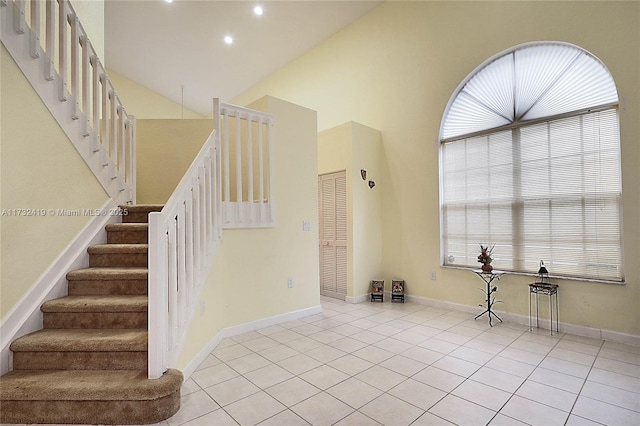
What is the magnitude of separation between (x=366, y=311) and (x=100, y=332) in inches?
123

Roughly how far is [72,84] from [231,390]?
3123 millimetres

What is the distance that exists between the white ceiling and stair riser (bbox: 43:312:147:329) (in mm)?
5244

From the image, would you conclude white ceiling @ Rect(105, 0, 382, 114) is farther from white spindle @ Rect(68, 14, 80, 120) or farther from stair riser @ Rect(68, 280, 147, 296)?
stair riser @ Rect(68, 280, 147, 296)

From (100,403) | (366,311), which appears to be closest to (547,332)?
(366,311)

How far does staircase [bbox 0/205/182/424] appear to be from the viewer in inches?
77.0

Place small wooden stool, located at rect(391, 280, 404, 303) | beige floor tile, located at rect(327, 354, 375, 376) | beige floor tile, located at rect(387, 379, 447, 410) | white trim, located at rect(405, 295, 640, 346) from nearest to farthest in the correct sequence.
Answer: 1. beige floor tile, located at rect(387, 379, 447, 410)
2. beige floor tile, located at rect(327, 354, 375, 376)
3. white trim, located at rect(405, 295, 640, 346)
4. small wooden stool, located at rect(391, 280, 404, 303)

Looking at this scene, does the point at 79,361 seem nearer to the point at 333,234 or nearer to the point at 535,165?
the point at 333,234

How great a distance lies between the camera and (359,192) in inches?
199

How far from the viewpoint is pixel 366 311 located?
447 centimetres

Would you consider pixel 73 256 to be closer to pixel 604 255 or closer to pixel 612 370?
pixel 612 370

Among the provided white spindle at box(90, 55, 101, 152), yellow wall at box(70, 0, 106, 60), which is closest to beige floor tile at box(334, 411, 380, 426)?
white spindle at box(90, 55, 101, 152)

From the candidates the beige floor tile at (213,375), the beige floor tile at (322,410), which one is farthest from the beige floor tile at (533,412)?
the beige floor tile at (213,375)

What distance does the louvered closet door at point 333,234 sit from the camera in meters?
5.12

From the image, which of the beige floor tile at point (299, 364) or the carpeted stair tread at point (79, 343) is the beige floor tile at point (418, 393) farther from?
the carpeted stair tread at point (79, 343)
